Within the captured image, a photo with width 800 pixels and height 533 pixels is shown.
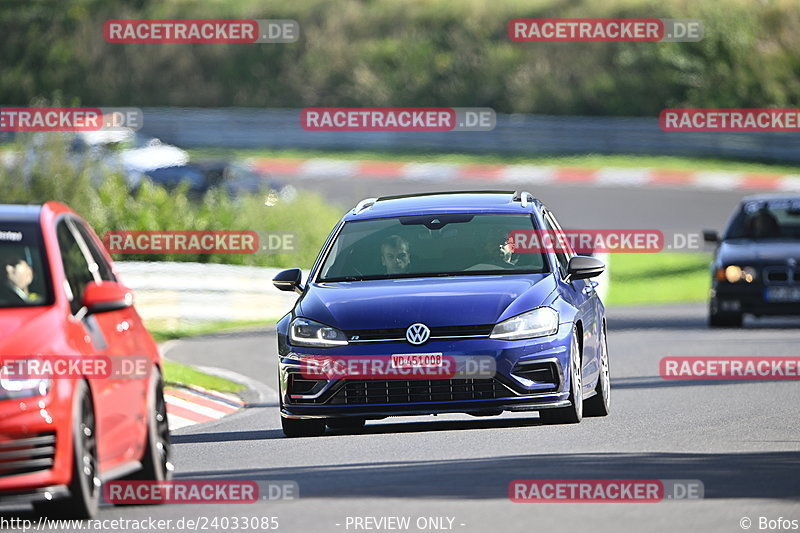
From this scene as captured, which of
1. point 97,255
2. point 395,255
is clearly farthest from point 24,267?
point 395,255

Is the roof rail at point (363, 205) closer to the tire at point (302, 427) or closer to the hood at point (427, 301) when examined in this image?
the hood at point (427, 301)

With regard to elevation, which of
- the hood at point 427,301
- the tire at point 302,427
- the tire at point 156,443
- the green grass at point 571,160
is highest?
the green grass at point 571,160

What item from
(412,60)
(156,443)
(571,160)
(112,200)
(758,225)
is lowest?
(156,443)

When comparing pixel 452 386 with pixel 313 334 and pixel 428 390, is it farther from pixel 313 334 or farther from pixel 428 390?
pixel 313 334

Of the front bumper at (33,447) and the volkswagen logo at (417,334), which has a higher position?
the volkswagen logo at (417,334)

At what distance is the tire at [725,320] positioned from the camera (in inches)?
950

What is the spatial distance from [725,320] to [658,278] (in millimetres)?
11074

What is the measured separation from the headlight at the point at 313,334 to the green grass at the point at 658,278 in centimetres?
2045

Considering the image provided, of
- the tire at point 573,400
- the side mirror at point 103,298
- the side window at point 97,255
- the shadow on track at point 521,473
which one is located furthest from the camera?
the tire at point 573,400

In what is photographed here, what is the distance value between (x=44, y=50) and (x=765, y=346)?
38980mm

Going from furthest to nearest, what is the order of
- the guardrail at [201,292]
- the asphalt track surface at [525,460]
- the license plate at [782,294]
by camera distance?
the guardrail at [201,292] < the license plate at [782,294] < the asphalt track surface at [525,460]

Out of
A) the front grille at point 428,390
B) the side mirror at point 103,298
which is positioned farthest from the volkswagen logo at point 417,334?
the side mirror at point 103,298

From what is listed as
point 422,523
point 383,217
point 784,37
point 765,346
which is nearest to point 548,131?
point 784,37

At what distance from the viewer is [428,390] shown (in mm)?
12367
